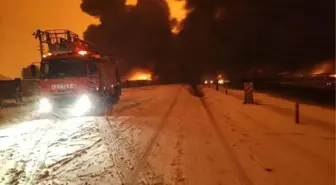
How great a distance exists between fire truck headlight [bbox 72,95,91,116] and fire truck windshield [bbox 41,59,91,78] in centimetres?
122

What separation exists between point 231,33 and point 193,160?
6158 cm

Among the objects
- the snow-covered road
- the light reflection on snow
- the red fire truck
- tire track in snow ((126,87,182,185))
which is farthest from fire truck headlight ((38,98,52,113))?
tire track in snow ((126,87,182,185))

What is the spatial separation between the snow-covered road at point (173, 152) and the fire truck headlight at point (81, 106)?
12.2ft

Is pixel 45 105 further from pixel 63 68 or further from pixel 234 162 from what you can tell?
pixel 234 162

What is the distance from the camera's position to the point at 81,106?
18.6 meters

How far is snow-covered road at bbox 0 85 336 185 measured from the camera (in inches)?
262

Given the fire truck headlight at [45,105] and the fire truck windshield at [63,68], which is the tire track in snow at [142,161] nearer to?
the fire truck windshield at [63,68]

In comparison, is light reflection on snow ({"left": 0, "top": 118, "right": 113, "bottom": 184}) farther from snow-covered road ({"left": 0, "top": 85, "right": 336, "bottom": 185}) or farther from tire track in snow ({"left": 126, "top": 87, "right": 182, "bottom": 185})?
tire track in snow ({"left": 126, "top": 87, "right": 182, "bottom": 185})

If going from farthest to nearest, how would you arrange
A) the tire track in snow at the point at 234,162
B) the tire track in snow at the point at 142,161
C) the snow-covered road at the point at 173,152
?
the snow-covered road at the point at 173,152
the tire track in snow at the point at 142,161
the tire track in snow at the point at 234,162

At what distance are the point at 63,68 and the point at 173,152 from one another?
11.4 m

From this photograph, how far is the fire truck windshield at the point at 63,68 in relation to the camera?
18.2 meters

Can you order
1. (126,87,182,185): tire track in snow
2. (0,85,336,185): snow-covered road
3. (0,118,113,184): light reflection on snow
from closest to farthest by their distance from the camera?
(126,87,182,185): tire track in snow
(0,85,336,185): snow-covered road
(0,118,113,184): light reflection on snow

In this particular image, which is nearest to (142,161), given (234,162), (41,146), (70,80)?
(234,162)

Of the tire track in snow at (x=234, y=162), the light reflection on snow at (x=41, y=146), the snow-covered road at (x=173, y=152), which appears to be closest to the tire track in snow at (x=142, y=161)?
the snow-covered road at (x=173, y=152)
